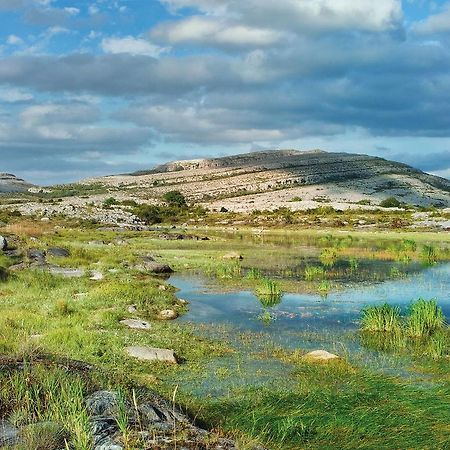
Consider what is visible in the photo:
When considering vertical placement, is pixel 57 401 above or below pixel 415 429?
above

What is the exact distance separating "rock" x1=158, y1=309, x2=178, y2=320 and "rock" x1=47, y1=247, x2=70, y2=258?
62.6 ft

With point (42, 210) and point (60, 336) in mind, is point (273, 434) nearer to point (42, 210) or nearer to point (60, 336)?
point (60, 336)

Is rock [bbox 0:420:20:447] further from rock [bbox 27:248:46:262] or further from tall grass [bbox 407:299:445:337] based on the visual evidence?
rock [bbox 27:248:46:262]

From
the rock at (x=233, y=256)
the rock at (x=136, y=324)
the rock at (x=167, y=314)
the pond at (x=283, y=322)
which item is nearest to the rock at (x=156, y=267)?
the pond at (x=283, y=322)

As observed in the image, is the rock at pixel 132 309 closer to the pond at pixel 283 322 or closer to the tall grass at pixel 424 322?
the pond at pixel 283 322

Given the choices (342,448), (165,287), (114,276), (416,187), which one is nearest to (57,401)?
(342,448)

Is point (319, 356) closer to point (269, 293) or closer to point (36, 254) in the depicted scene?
point (269, 293)

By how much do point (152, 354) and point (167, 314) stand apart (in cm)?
705

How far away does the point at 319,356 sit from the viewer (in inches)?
659

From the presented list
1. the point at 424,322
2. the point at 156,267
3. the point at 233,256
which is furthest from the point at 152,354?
the point at 233,256

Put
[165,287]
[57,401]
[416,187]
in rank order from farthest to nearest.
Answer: [416,187], [165,287], [57,401]

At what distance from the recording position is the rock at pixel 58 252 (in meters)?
41.2

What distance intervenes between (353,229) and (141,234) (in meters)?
30.1

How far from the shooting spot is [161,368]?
15812 millimetres
